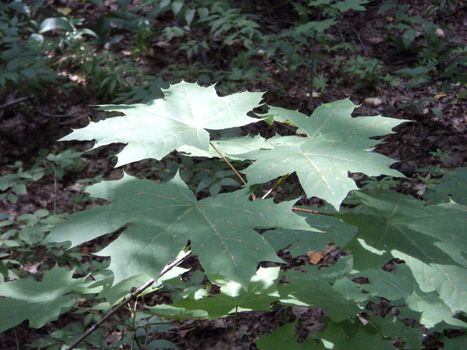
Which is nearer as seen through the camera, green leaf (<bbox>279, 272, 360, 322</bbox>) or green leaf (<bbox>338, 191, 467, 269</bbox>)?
green leaf (<bbox>338, 191, 467, 269</bbox>)

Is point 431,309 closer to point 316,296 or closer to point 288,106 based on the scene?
point 316,296

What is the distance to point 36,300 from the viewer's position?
1593 mm

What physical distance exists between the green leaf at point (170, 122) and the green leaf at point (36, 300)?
0.44 m

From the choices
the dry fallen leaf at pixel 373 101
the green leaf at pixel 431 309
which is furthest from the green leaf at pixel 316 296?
the dry fallen leaf at pixel 373 101

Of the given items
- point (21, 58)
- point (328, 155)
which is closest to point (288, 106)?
point (21, 58)

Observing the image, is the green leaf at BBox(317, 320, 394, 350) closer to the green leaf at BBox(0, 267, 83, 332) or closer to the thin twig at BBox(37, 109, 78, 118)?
the green leaf at BBox(0, 267, 83, 332)

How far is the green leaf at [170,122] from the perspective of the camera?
4.73 ft

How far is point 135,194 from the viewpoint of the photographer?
4.42ft

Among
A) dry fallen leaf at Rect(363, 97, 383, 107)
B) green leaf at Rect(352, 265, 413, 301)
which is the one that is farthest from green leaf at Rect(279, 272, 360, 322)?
dry fallen leaf at Rect(363, 97, 383, 107)

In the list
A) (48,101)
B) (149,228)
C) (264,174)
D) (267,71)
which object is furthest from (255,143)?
(48,101)

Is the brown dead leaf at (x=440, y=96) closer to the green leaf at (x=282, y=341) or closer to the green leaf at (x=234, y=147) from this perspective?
the green leaf at (x=234, y=147)

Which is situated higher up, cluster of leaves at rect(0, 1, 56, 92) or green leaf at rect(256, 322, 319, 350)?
green leaf at rect(256, 322, 319, 350)

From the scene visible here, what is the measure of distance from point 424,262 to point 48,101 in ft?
17.3

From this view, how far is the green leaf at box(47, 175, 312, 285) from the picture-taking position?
1154mm
